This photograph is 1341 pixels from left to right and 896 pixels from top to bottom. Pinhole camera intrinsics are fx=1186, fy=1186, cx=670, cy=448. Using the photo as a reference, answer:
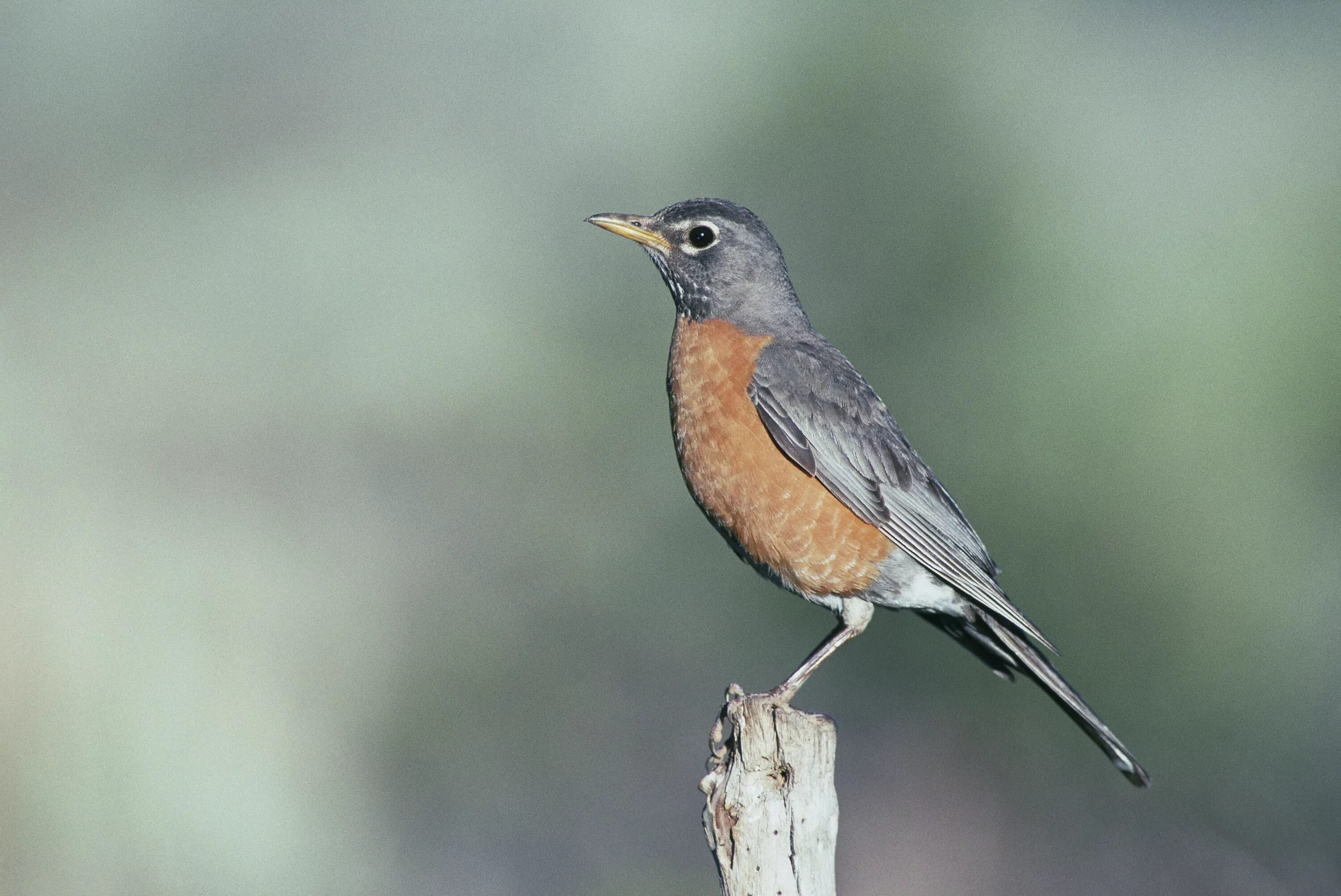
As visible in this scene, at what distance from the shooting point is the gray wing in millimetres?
4719

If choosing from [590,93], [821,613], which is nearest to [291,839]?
[821,613]

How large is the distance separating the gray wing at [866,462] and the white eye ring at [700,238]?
0.59m

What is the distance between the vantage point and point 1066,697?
15.2 feet

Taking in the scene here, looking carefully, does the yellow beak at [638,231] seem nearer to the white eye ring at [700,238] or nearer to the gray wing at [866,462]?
the white eye ring at [700,238]

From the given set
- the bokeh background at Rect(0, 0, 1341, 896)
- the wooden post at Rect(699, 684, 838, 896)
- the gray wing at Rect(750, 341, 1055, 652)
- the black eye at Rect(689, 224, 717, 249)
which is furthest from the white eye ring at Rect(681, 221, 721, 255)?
the bokeh background at Rect(0, 0, 1341, 896)

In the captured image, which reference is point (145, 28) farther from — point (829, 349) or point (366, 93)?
point (829, 349)

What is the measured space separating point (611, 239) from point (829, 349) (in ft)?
27.9

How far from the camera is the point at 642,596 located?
11477 millimetres

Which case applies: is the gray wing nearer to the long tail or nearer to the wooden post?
the long tail

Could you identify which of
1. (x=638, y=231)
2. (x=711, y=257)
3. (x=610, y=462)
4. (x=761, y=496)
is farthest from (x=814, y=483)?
(x=610, y=462)

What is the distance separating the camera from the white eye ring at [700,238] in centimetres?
530

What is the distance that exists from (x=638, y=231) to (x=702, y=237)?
0.94ft

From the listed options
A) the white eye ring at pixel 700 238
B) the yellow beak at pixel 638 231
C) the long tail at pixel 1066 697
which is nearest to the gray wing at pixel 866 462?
the long tail at pixel 1066 697

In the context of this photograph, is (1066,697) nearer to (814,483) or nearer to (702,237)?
(814,483)
